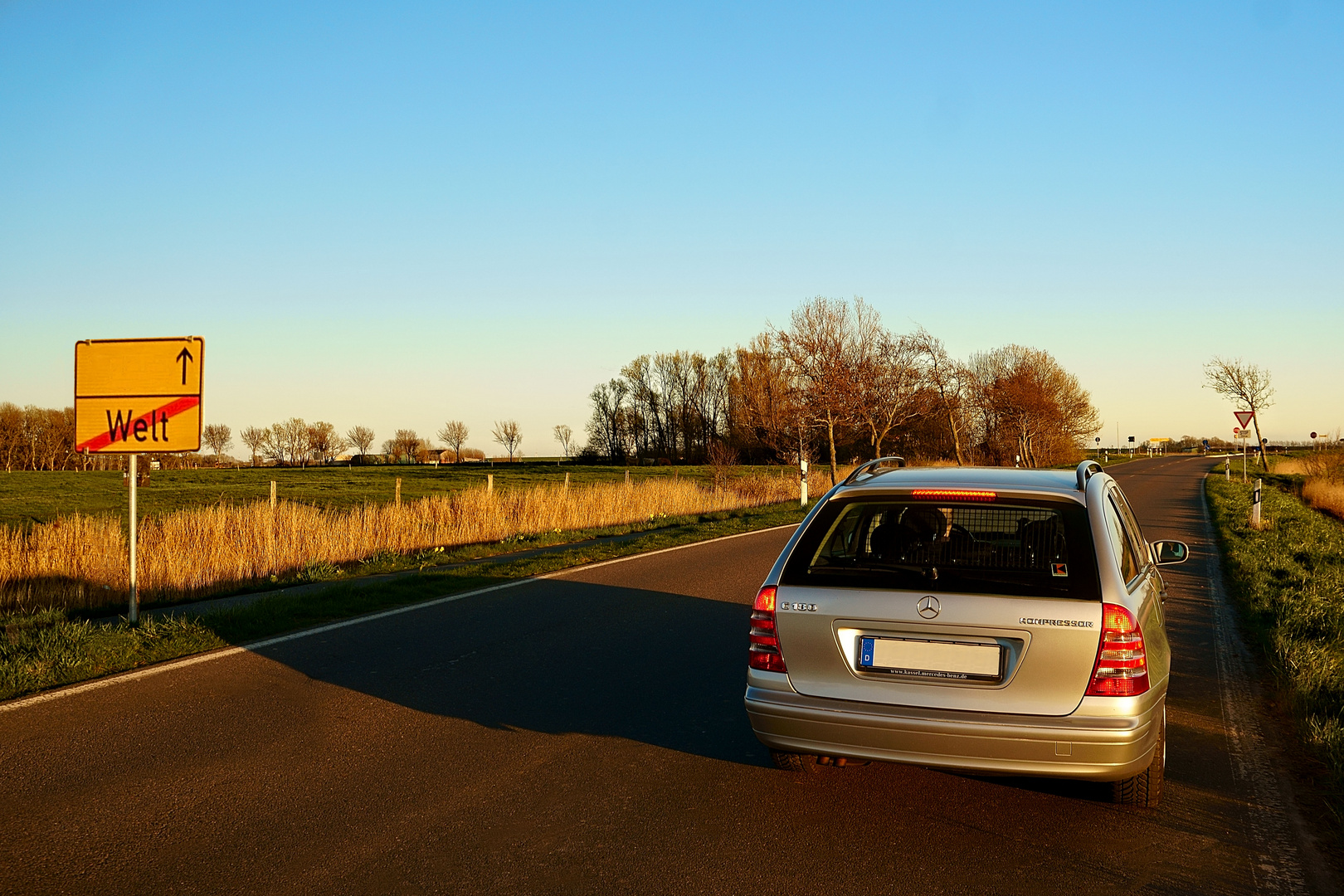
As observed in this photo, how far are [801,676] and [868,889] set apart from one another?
994 mm

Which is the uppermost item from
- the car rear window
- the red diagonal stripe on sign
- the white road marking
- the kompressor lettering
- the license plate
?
the red diagonal stripe on sign

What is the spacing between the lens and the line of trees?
32375 mm

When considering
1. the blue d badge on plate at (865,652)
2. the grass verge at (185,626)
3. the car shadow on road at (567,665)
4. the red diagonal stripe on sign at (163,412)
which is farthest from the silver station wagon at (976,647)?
the red diagonal stripe on sign at (163,412)

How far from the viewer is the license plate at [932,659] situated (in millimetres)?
4184

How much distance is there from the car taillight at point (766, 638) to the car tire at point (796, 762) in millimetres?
624

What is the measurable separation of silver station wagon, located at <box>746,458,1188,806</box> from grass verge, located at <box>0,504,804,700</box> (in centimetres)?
552

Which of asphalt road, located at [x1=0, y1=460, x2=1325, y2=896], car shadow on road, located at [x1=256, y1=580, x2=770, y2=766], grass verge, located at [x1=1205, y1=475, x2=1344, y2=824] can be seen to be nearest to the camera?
asphalt road, located at [x1=0, y1=460, x2=1325, y2=896]

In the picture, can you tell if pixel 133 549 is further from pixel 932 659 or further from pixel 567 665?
pixel 932 659

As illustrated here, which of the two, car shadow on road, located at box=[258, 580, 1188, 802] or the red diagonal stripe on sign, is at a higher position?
the red diagonal stripe on sign

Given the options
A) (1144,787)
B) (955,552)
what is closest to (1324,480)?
(1144,787)

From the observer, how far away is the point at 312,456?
13712 centimetres

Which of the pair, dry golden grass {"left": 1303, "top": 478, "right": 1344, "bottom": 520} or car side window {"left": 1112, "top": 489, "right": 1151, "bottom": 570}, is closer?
car side window {"left": 1112, "top": 489, "right": 1151, "bottom": 570}

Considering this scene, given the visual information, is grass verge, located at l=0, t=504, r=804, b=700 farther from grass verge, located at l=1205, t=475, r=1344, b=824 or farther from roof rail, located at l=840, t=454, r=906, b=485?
grass verge, located at l=1205, t=475, r=1344, b=824

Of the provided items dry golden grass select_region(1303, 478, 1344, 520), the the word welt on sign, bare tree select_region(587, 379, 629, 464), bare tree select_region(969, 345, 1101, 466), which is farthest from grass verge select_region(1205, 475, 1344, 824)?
bare tree select_region(587, 379, 629, 464)
